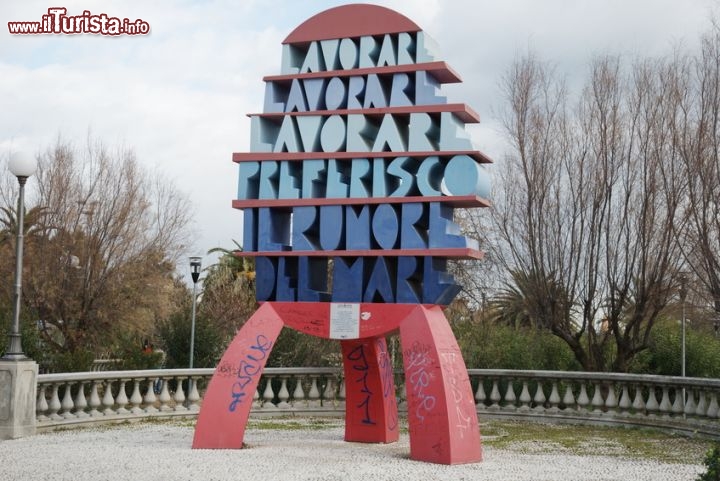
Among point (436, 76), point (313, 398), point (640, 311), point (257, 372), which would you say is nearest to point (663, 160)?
point (640, 311)

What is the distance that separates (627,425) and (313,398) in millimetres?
5961

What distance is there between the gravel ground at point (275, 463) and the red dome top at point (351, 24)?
19.7ft

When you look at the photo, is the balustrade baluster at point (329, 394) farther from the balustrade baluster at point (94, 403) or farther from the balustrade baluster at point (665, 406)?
the balustrade baluster at point (665, 406)

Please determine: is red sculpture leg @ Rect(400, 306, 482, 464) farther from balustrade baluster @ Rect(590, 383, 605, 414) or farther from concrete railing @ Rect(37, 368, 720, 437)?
balustrade baluster @ Rect(590, 383, 605, 414)

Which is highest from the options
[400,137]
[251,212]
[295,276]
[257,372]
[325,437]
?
[400,137]

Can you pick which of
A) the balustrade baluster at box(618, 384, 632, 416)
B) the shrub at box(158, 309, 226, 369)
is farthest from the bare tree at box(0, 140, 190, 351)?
the balustrade baluster at box(618, 384, 632, 416)

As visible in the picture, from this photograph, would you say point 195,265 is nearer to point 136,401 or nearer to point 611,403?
point 136,401

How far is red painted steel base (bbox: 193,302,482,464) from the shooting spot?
39.5 ft

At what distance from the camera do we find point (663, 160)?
18.4 m

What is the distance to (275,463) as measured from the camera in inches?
456

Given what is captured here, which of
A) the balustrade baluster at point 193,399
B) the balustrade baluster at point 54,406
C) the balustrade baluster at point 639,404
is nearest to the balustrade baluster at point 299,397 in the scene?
the balustrade baluster at point 193,399

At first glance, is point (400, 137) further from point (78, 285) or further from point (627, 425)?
point (78, 285)

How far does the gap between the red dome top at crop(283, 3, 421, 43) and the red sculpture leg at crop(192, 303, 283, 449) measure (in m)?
4.10

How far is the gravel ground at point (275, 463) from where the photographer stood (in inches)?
423
